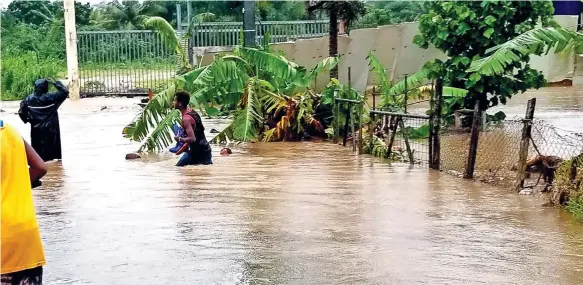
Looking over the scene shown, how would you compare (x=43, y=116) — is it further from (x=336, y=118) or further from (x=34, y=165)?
(x=34, y=165)

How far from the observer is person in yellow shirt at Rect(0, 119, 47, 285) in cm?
365

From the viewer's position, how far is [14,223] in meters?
3.70

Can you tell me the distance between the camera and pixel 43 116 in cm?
1241

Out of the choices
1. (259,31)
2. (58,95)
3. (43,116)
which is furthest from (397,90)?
(259,31)

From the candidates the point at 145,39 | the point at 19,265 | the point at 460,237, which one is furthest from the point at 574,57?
the point at 19,265

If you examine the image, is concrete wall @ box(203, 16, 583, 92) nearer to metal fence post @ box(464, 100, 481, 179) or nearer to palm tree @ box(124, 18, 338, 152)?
palm tree @ box(124, 18, 338, 152)

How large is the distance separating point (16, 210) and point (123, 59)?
24.2 meters

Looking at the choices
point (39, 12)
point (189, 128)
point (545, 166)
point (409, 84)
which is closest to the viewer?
point (545, 166)

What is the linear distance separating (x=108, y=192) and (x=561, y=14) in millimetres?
19189

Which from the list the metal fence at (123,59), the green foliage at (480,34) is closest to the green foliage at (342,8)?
the green foliage at (480,34)

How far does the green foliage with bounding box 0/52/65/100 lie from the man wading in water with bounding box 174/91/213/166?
17.9 m

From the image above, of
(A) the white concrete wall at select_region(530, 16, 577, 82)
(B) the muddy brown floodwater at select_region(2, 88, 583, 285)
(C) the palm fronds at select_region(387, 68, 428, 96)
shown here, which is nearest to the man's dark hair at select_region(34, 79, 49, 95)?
(B) the muddy brown floodwater at select_region(2, 88, 583, 285)

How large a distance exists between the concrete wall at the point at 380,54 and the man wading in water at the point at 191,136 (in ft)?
36.9

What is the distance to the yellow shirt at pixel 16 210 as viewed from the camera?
3650mm
